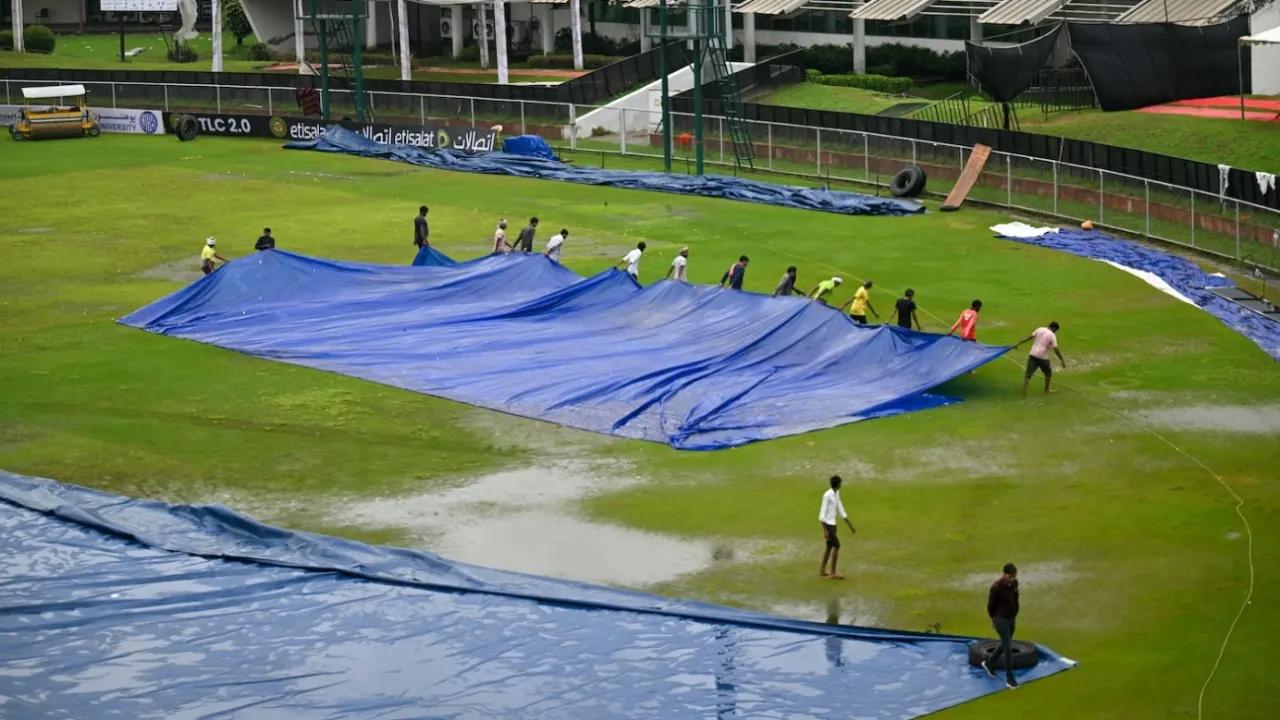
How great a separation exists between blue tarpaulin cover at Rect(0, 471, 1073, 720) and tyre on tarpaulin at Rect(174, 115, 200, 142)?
44.0 m

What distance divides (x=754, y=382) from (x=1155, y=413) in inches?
265

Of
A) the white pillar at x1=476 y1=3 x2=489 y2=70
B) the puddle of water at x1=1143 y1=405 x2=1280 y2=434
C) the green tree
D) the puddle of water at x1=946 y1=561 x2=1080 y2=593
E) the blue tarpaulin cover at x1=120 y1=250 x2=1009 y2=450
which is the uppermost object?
the green tree

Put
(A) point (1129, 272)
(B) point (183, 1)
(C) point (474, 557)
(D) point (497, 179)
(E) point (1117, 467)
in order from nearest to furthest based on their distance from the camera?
(C) point (474, 557)
(E) point (1117, 467)
(A) point (1129, 272)
(D) point (497, 179)
(B) point (183, 1)

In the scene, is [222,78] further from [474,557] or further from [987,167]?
[474,557]

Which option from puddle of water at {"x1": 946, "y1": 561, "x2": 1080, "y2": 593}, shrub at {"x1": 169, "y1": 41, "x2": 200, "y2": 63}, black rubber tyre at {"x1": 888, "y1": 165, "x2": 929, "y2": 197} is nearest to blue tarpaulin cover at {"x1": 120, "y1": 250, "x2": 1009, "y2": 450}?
puddle of water at {"x1": 946, "y1": 561, "x2": 1080, "y2": 593}

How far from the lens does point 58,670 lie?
20.1m

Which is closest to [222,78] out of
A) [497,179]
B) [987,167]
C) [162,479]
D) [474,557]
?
[497,179]

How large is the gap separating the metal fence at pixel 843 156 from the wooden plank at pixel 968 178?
0.36 metres

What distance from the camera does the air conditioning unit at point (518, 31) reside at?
294 feet

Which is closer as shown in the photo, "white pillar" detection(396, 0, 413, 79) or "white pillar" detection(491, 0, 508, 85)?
"white pillar" detection(491, 0, 508, 85)

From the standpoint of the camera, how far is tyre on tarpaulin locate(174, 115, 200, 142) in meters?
65.9

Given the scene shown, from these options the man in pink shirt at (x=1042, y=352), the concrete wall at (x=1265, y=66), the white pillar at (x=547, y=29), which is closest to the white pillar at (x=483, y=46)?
the white pillar at (x=547, y=29)

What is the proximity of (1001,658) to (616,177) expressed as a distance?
37600 mm

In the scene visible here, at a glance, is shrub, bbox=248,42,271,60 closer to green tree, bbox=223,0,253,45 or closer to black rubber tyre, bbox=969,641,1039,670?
green tree, bbox=223,0,253,45
